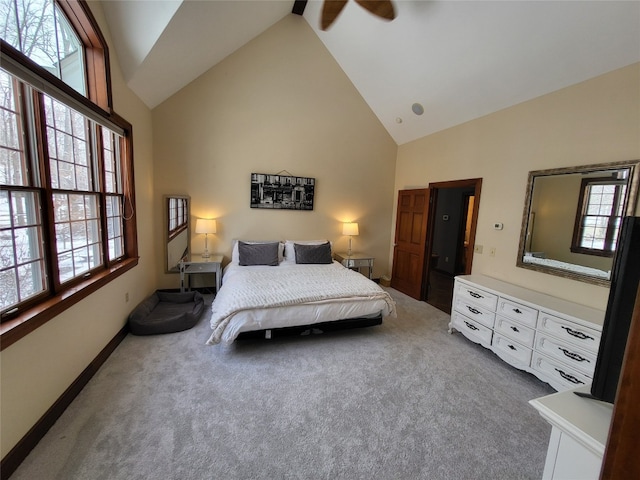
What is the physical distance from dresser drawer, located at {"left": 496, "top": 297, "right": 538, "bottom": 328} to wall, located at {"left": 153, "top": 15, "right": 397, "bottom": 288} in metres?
2.80

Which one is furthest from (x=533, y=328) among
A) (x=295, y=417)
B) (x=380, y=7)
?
(x=380, y=7)

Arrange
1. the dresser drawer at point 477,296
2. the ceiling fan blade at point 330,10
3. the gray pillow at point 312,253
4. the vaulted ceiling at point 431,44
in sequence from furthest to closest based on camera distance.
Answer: the gray pillow at point 312,253
the dresser drawer at point 477,296
the ceiling fan blade at point 330,10
the vaulted ceiling at point 431,44

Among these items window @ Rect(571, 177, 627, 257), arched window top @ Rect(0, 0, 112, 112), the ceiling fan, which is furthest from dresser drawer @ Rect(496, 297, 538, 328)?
arched window top @ Rect(0, 0, 112, 112)

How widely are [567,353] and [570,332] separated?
0.18 m

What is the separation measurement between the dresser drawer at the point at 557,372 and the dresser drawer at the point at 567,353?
0.14 feet

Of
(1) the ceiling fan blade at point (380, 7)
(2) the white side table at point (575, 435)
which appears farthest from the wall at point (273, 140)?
(2) the white side table at point (575, 435)

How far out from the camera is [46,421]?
5.55 ft

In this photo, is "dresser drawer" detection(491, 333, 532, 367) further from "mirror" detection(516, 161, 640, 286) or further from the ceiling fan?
the ceiling fan

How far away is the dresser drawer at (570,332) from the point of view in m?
2.03

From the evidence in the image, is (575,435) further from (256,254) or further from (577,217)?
(256,254)

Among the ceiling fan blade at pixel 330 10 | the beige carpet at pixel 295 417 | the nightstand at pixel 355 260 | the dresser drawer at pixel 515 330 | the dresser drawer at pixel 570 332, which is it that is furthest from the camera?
the nightstand at pixel 355 260

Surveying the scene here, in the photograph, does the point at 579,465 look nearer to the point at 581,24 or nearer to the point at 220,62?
the point at 581,24

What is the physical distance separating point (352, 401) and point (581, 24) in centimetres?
353

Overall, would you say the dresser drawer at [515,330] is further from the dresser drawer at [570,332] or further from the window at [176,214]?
the window at [176,214]
